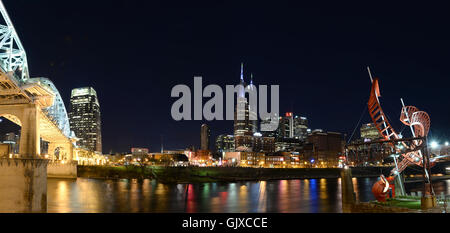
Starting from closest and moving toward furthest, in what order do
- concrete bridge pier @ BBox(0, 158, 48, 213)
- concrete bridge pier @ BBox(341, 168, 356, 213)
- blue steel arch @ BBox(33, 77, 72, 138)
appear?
concrete bridge pier @ BBox(341, 168, 356, 213)
concrete bridge pier @ BBox(0, 158, 48, 213)
blue steel arch @ BBox(33, 77, 72, 138)

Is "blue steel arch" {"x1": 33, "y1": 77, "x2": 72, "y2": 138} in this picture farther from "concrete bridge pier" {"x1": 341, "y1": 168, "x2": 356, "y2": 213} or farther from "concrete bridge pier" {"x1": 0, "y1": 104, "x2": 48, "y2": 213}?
"concrete bridge pier" {"x1": 341, "y1": 168, "x2": 356, "y2": 213}

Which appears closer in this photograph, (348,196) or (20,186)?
(348,196)

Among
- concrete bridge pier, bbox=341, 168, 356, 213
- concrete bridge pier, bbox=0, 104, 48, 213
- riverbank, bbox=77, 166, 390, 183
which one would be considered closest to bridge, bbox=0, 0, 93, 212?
concrete bridge pier, bbox=0, 104, 48, 213

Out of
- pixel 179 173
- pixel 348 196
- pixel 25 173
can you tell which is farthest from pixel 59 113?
pixel 348 196

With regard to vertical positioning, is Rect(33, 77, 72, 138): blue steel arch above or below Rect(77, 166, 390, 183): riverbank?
above

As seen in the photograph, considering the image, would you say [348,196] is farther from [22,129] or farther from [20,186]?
[22,129]

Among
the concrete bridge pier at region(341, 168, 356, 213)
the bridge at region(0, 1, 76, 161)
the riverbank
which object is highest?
the bridge at region(0, 1, 76, 161)

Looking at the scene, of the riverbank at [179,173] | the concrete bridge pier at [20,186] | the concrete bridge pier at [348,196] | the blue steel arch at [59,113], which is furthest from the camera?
the riverbank at [179,173]

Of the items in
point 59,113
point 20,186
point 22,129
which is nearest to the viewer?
point 20,186

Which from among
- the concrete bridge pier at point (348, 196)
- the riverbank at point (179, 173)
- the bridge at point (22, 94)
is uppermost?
the bridge at point (22, 94)

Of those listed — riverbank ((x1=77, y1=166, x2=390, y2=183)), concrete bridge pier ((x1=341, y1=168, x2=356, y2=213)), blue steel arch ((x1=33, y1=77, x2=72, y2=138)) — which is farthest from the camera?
riverbank ((x1=77, y1=166, x2=390, y2=183))

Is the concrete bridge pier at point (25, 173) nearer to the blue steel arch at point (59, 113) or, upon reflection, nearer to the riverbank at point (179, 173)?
the blue steel arch at point (59, 113)

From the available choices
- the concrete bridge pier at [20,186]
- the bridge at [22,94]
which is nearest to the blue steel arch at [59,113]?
the bridge at [22,94]
